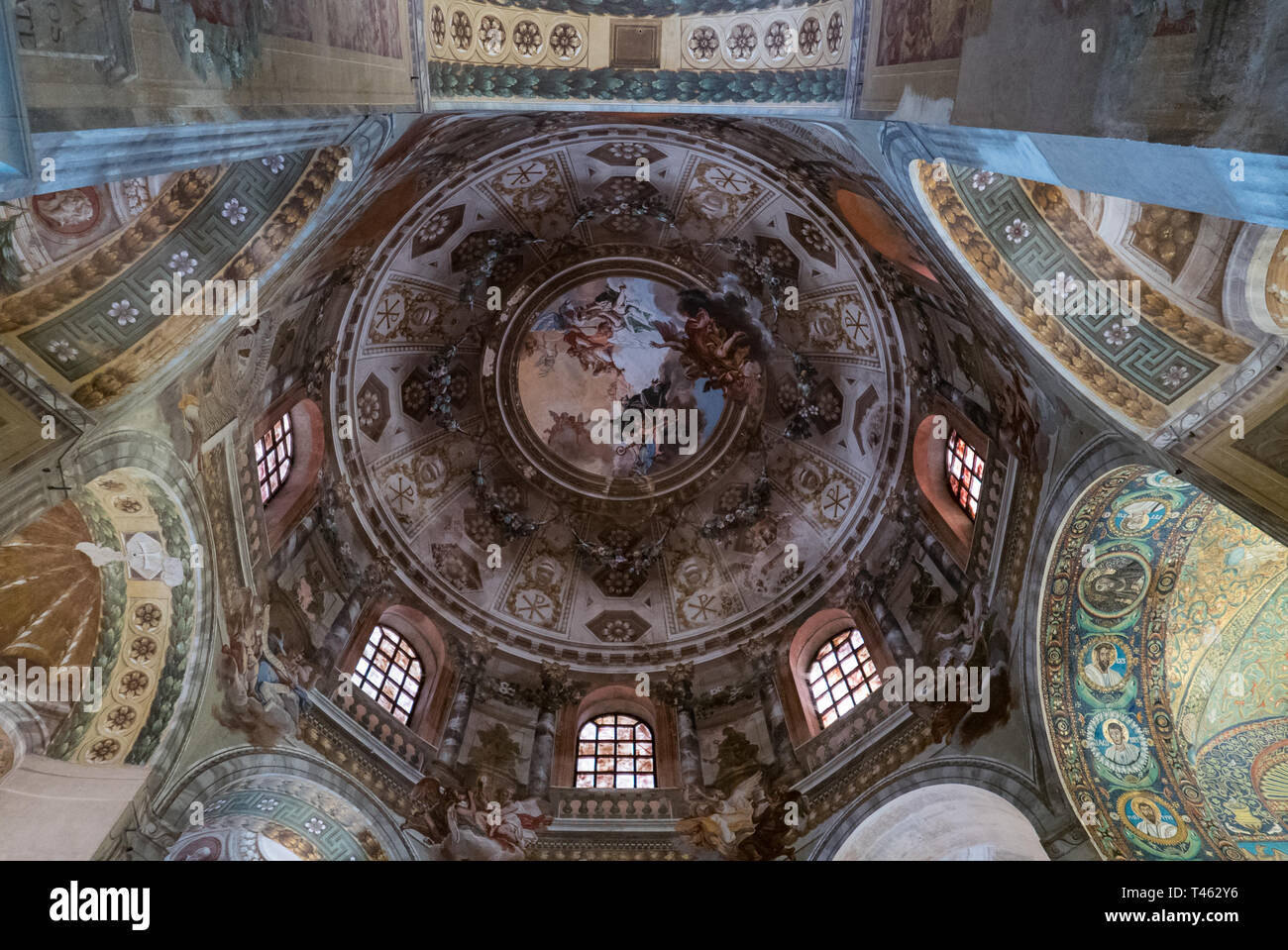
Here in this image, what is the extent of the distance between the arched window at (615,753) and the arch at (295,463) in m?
6.69

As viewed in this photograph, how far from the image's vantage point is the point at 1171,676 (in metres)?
11.7

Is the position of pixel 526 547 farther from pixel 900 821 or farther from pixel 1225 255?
pixel 1225 255

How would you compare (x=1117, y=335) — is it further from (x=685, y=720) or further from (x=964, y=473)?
(x=685, y=720)

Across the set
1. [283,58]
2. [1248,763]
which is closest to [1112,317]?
[1248,763]

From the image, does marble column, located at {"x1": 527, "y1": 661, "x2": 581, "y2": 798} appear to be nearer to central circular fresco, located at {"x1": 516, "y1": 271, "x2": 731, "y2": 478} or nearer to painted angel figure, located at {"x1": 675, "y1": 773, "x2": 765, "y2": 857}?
painted angel figure, located at {"x1": 675, "y1": 773, "x2": 765, "y2": 857}

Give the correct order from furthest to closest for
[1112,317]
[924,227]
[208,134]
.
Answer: [924,227]
[1112,317]
[208,134]

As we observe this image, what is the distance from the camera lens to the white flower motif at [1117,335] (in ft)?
30.1

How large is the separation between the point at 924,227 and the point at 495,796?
11209 millimetres

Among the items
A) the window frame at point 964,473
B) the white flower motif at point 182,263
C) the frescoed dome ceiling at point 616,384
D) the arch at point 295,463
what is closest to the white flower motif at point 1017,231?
the window frame at point 964,473

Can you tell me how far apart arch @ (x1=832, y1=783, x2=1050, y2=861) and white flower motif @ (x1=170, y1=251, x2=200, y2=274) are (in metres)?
12.2

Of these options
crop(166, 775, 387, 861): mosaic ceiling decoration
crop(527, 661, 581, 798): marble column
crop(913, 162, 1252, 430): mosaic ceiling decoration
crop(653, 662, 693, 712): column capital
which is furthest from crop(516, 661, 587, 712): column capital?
crop(913, 162, 1252, 430): mosaic ceiling decoration

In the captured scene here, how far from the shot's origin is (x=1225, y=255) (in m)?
8.03

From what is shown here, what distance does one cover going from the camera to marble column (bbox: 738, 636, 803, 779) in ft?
52.0

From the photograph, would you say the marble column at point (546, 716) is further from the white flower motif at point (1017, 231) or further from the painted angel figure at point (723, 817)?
the white flower motif at point (1017, 231)
